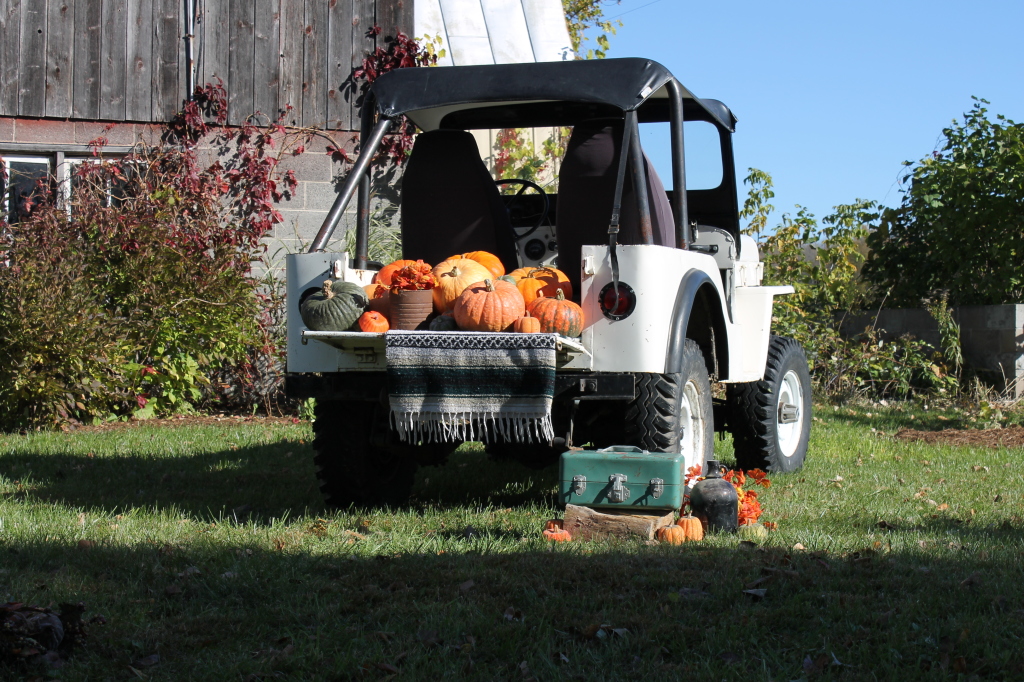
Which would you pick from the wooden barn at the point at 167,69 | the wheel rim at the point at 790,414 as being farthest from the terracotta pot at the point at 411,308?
the wooden barn at the point at 167,69

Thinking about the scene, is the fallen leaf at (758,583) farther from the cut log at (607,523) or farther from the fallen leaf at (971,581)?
the cut log at (607,523)

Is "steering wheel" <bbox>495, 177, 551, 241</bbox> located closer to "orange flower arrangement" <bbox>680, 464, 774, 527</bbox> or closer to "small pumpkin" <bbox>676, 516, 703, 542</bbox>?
"orange flower arrangement" <bbox>680, 464, 774, 527</bbox>

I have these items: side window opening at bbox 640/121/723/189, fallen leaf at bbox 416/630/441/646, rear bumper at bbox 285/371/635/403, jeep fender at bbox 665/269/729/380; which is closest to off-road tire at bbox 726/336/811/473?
jeep fender at bbox 665/269/729/380

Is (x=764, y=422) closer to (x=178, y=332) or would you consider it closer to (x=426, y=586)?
(x=426, y=586)

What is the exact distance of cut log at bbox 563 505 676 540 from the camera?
14.6 feet

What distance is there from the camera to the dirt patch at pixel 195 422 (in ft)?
29.5

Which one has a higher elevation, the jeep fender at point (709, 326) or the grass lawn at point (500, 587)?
the jeep fender at point (709, 326)

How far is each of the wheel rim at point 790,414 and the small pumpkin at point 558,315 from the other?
8.72 ft

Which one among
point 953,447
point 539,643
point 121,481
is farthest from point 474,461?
point 539,643

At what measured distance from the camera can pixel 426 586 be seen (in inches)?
149

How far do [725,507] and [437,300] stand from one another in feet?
5.36

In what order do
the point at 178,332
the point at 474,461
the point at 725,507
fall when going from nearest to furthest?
1. the point at 725,507
2. the point at 474,461
3. the point at 178,332

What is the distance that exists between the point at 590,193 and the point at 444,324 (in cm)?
107

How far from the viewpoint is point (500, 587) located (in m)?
3.71
